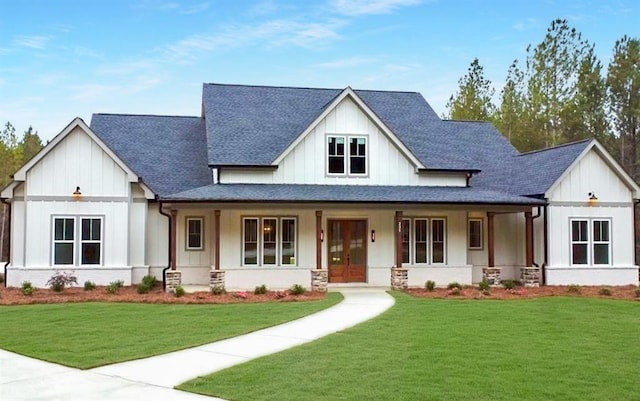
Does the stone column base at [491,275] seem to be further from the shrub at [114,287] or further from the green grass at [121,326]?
the shrub at [114,287]

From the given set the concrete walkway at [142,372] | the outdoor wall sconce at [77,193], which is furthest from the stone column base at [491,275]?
the outdoor wall sconce at [77,193]

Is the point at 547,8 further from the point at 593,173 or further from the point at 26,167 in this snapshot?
the point at 26,167

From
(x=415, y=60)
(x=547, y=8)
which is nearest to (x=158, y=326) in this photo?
(x=415, y=60)

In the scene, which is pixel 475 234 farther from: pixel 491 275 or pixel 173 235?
pixel 173 235

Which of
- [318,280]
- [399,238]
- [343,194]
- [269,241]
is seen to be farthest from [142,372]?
[399,238]

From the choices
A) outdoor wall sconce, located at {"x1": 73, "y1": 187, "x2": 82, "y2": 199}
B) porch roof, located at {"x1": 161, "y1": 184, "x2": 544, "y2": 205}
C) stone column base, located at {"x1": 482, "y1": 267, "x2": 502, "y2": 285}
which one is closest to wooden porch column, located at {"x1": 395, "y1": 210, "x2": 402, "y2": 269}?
porch roof, located at {"x1": 161, "y1": 184, "x2": 544, "y2": 205}

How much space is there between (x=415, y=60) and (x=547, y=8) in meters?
9.63

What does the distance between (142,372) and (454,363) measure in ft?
14.7

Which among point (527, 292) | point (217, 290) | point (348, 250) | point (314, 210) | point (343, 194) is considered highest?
point (343, 194)

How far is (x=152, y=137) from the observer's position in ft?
87.7

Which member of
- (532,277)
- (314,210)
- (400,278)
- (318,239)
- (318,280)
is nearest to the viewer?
(318,280)

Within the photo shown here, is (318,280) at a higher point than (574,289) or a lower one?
higher

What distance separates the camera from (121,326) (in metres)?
13.7

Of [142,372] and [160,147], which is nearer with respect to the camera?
[142,372]
